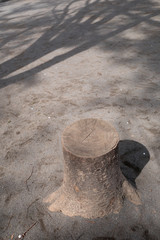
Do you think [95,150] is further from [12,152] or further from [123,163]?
[12,152]

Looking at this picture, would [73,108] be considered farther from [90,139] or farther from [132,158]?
[90,139]

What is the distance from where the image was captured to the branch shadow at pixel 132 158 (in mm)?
2650

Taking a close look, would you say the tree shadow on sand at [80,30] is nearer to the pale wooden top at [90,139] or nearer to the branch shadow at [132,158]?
the branch shadow at [132,158]

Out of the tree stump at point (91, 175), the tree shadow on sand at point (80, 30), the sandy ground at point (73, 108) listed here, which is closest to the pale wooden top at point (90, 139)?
the tree stump at point (91, 175)

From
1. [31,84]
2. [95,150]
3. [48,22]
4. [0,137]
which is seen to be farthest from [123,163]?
[48,22]

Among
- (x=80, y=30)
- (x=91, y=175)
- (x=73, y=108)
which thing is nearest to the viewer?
(x=91, y=175)

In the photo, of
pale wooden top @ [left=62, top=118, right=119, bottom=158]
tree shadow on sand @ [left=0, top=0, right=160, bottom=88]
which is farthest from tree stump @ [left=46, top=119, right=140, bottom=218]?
tree shadow on sand @ [left=0, top=0, right=160, bottom=88]

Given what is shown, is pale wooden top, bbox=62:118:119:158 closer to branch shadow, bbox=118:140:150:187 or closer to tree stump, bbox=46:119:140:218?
tree stump, bbox=46:119:140:218

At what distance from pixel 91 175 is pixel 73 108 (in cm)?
→ 194

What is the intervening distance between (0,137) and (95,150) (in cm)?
188

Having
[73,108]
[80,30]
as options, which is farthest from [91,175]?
[80,30]

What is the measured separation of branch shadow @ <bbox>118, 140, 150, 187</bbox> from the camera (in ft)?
8.70

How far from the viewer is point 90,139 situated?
2037mm

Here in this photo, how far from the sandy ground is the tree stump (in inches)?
3.9
